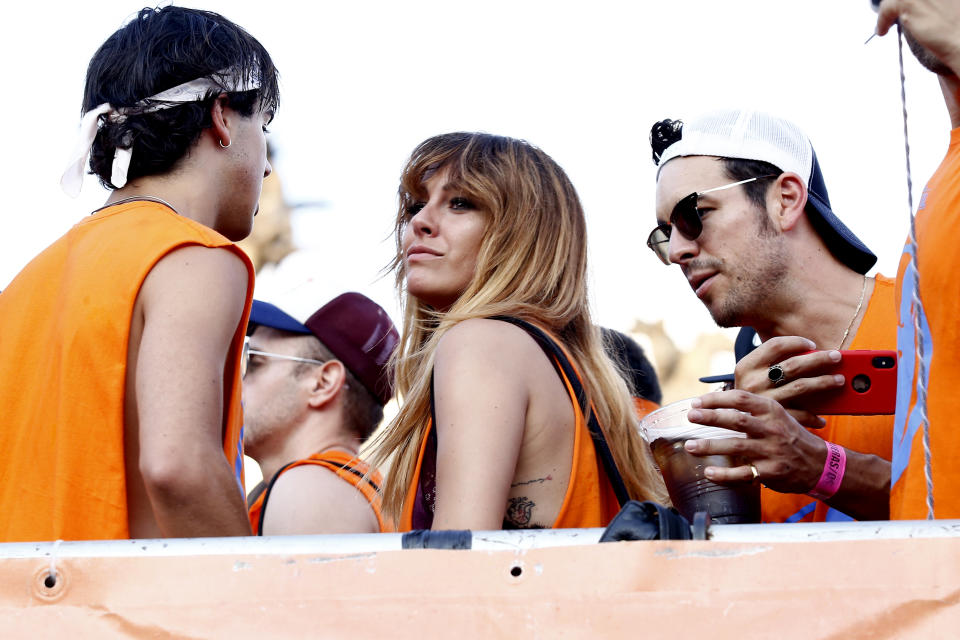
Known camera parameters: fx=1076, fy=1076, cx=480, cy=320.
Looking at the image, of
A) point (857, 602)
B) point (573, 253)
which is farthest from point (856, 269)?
point (857, 602)

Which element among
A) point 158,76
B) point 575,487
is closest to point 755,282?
point 575,487

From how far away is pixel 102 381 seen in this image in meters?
1.95

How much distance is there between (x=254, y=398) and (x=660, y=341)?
17991 millimetres

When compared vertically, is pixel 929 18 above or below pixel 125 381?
above

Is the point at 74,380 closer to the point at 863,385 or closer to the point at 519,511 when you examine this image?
the point at 519,511

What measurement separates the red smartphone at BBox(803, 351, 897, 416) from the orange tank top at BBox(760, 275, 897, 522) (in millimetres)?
376

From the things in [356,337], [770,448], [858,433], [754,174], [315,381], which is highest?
[754,174]

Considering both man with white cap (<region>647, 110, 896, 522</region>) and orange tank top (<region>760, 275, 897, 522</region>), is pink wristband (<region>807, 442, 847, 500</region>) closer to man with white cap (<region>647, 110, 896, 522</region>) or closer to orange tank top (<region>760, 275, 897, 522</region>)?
man with white cap (<region>647, 110, 896, 522</region>)

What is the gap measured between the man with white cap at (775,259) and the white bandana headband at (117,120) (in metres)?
1.40

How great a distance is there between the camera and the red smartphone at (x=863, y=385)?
225 centimetres

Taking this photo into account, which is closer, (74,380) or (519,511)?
(74,380)

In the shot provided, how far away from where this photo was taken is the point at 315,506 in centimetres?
332

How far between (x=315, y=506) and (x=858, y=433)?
162cm

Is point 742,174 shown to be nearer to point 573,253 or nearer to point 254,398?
point 573,253
